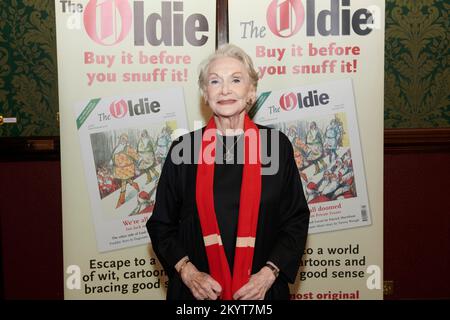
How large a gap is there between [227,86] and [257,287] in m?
0.70

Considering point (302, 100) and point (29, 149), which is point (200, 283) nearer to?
point (302, 100)

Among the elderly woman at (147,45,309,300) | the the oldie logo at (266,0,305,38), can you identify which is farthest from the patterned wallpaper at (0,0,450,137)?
the elderly woman at (147,45,309,300)

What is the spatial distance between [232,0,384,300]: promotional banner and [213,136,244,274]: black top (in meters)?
0.69

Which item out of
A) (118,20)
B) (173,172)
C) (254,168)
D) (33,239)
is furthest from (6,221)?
(254,168)

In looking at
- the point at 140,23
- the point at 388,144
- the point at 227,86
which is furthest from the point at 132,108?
the point at 388,144

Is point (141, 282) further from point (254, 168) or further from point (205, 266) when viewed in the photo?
point (254, 168)

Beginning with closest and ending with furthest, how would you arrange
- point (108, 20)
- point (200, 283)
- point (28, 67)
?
point (200, 283) → point (108, 20) → point (28, 67)

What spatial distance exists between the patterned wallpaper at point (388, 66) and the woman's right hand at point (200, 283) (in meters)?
1.64

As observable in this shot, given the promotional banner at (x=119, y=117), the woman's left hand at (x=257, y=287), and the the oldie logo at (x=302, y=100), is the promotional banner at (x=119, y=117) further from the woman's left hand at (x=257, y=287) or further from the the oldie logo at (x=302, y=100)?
the woman's left hand at (x=257, y=287)

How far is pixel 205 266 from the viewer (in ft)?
6.32

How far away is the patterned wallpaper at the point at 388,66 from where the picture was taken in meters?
3.07

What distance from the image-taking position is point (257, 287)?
6.02 ft

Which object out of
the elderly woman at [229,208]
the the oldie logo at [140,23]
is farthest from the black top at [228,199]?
the the oldie logo at [140,23]

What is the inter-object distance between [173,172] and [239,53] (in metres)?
0.49
